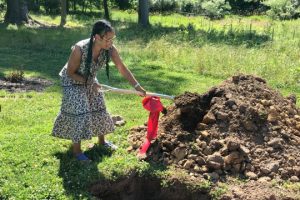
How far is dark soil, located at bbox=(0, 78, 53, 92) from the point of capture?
911 centimetres

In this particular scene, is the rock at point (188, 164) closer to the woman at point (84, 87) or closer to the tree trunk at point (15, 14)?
the woman at point (84, 87)

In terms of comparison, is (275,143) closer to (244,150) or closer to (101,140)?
(244,150)

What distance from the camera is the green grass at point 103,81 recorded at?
4961 millimetres

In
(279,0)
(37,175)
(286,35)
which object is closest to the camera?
(37,175)

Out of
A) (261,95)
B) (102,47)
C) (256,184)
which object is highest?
(102,47)

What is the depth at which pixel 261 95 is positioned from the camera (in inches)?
234

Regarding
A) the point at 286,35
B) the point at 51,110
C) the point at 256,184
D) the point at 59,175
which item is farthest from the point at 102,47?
the point at 286,35

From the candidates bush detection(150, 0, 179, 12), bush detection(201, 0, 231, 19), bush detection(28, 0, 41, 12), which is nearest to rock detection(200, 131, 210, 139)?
bush detection(201, 0, 231, 19)

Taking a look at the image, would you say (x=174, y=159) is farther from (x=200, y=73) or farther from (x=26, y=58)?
(x=26, y=58)

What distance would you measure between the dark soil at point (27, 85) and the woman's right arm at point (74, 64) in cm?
427

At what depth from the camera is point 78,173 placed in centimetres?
499

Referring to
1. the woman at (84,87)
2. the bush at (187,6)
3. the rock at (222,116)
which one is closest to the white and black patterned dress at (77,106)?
the woman at (84,87)

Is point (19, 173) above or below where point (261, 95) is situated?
below

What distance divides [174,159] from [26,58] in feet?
25.6
